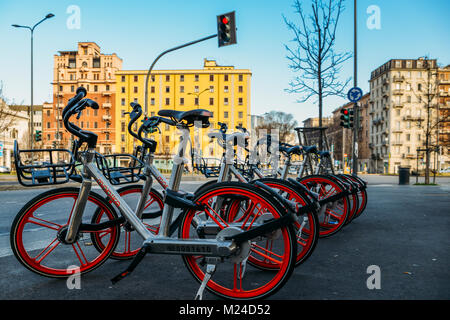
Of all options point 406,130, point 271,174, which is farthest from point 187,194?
point 406,130

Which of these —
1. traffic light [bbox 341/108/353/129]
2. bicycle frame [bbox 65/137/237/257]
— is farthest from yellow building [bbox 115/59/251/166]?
bicycle frame [bbox 65/137/237/257]

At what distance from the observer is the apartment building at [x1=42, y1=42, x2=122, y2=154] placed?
83000mm

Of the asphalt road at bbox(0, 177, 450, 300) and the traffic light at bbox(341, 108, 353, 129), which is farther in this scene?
the traffic light at bbox(341, 108, 353, 129)

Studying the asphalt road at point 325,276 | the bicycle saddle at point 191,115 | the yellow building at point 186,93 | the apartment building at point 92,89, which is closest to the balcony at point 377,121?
the yellow building at point 186,93

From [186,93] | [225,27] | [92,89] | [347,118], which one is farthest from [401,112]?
[225,27]

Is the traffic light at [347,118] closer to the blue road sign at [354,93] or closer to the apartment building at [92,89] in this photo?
the blue road sign at [354,93]

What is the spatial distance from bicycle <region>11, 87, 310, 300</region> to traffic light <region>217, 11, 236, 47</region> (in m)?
9.49

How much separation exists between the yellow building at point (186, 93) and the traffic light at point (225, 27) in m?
63.9

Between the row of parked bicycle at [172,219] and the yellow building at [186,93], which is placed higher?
the yellow building at [186,93]

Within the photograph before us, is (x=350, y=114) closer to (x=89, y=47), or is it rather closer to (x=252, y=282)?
(x=252, y=282)

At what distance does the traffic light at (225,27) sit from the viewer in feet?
39.3

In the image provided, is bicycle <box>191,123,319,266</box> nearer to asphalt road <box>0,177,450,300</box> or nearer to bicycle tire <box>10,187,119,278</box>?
asphalt road <box>0,177,450,300</box>

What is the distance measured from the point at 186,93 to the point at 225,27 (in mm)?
66740
